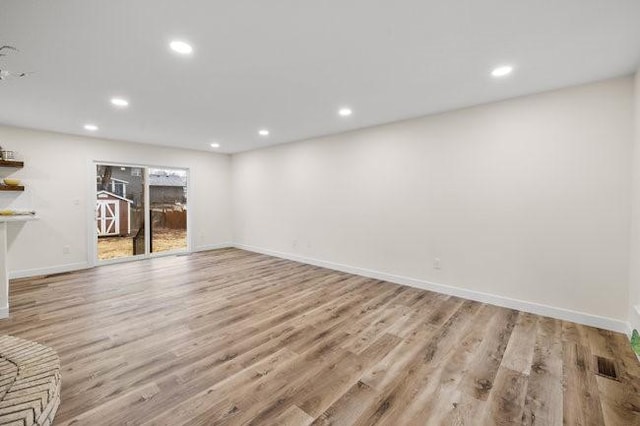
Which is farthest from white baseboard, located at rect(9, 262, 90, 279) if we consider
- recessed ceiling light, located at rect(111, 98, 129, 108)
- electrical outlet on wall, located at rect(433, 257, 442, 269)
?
electrical outlet on wall, located at rect(433, 257, 442, 269)

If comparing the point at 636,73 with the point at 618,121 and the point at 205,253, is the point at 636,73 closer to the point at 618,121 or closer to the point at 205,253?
the point at 618,121

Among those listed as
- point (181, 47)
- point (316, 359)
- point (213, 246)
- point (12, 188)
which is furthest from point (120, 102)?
point (213, 246)

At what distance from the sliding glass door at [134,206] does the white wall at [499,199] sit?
364 cm

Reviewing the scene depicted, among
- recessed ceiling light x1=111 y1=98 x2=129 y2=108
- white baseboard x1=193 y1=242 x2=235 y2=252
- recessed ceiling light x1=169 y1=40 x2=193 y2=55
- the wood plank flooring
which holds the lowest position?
the wood plank flooring

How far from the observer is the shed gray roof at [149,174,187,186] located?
5.98m

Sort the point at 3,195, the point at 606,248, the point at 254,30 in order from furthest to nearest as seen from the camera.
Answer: the point at 3,195
the point at 606,248
the point at 254,30

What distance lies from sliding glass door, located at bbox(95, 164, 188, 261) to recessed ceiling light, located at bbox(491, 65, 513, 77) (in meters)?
6.22

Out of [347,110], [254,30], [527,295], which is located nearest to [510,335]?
[527,295]

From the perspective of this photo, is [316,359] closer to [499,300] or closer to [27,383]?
[27,383]

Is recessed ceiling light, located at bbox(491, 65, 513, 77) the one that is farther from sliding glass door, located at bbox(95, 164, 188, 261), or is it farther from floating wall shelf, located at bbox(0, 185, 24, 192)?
floating wall shelf, located at bbox(0, 185, 24, 192)

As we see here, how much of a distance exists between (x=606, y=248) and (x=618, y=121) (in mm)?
1254

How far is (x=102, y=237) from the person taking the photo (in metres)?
6.50

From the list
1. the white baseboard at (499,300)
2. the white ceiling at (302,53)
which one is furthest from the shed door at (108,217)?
the white baseboard at (499,300)

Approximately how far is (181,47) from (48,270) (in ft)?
16.1
